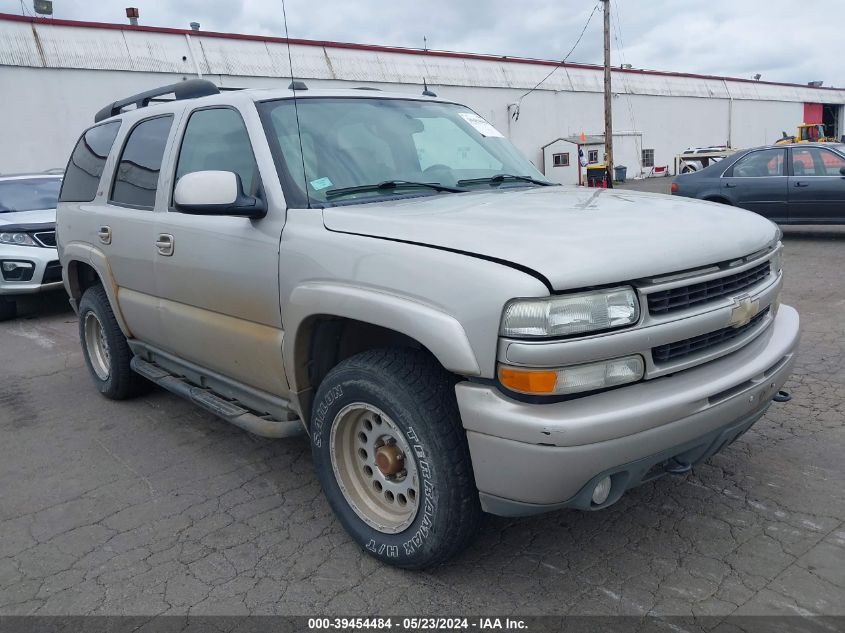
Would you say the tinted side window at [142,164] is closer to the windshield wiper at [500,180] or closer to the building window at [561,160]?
the windshield wiper at [500,180]

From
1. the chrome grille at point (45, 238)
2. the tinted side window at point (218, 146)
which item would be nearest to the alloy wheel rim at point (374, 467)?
the tinted side window at point (218, 146)

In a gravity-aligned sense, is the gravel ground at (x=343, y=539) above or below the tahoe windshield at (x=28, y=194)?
below

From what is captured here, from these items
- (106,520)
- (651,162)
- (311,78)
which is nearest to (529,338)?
(106,520)

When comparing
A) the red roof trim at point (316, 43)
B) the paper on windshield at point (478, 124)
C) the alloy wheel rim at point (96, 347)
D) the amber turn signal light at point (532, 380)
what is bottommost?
the alloy wheel rim at point (96, 347)

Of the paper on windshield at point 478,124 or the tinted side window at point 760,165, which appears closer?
the paper on windshield at point 478,124

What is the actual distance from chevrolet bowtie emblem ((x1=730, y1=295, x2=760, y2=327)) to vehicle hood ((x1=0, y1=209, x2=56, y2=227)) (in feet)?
27.7

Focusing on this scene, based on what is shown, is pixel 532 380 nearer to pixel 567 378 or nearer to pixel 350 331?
pixel 567 378

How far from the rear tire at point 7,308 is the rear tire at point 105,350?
4069 millimetres

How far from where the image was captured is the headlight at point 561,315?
2213mm

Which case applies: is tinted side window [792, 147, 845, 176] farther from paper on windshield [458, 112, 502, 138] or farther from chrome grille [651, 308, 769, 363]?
chrome grille [651, 308, 769, 363]

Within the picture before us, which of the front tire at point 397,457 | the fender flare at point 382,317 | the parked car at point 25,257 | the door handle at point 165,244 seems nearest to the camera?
the fender flare at point 382,317

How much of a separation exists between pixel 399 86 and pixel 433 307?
963 inches

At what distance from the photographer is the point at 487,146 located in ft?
13.0

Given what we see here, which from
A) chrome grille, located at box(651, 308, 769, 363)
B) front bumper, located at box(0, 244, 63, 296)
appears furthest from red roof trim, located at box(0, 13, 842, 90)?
chrome grille, located at box(651, 308, 769, 363)
